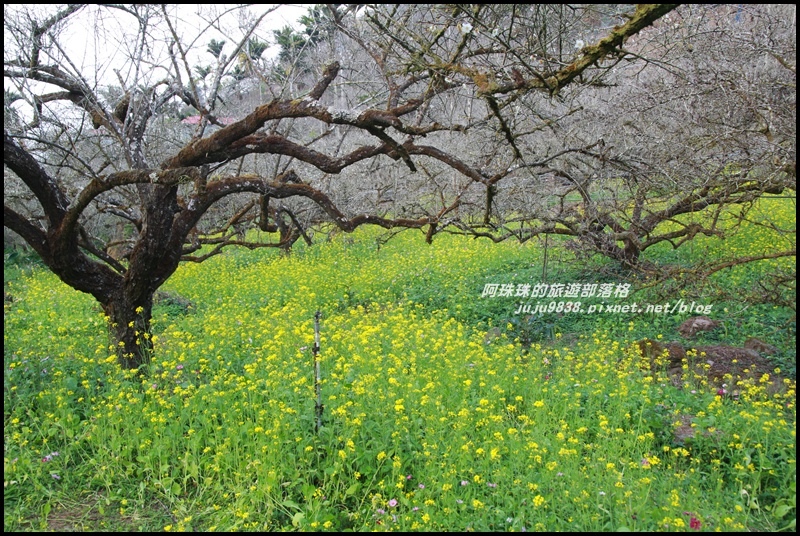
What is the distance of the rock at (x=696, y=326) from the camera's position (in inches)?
280

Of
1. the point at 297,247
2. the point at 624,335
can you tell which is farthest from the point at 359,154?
the point at 297,247

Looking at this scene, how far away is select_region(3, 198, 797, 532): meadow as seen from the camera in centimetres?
349

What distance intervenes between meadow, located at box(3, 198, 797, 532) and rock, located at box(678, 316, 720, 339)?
20cm

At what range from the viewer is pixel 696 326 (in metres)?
7.15

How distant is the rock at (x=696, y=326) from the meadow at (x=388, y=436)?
Result: 20 cm

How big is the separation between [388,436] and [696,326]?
4933 millimetres

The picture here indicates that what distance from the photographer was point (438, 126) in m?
4.71

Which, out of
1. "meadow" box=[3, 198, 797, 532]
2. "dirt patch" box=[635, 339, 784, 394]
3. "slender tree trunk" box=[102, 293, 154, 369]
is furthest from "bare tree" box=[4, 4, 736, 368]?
"dirt patch" box=[635, 339, 784, 394]

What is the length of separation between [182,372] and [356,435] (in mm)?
2018

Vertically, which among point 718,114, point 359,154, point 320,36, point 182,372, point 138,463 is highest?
point 320,36

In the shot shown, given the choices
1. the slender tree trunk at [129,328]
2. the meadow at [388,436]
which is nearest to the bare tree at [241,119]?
the slender tree trunk at [129,328]

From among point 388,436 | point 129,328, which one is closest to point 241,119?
point 129,328

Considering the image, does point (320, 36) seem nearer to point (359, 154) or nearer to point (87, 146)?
point (359, 154)

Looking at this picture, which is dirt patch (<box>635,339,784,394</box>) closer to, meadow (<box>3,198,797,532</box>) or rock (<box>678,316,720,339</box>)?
meadow (<box>3,198,797,532</box>)
